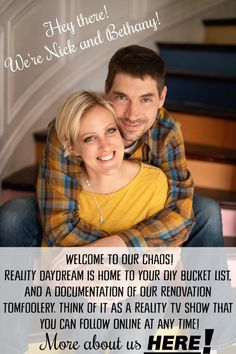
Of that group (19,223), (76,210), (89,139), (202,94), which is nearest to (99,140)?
(89,139)

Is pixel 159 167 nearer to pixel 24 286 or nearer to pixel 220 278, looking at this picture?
pixel 220 278

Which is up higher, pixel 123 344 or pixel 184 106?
pixel 184 106

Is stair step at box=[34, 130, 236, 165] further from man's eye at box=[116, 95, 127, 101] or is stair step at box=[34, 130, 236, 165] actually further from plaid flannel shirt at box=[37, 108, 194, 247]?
man's eye at box=[116, 95, 127, 101]

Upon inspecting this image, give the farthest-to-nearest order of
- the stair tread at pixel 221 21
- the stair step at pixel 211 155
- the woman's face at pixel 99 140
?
the stair step at pixel 211 155, the stair tread at pixel 221 21, the woman's face at pixel 99 140

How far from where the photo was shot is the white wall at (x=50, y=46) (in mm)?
877

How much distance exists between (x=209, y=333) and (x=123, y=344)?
0.17 metres

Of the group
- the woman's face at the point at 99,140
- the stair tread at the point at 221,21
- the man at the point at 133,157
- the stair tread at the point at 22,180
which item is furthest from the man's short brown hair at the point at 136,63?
the stair tread at the point at 22,180

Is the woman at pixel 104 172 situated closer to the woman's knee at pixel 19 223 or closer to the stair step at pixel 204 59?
the woman's knee at pixel 19 223

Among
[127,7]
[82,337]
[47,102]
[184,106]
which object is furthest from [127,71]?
[82,337]

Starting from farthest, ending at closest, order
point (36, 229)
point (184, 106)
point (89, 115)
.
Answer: point (184, 106) < point (36, 229) < point (89, 115)

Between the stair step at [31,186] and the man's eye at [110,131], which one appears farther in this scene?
the stair step at [31,186]

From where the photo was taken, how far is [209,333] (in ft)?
2.80

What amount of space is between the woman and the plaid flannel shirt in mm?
15

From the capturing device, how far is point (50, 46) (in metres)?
0.89
